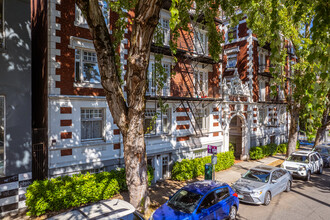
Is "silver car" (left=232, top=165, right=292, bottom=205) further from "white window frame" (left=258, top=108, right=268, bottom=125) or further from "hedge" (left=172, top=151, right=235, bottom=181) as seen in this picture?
"white window frame" (left=258, top=108, right=268, bottom=125)

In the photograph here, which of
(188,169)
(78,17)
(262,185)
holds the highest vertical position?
(78,17)

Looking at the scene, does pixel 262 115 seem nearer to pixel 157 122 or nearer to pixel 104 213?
pixel 157 122

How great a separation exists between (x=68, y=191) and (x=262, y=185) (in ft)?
30.3

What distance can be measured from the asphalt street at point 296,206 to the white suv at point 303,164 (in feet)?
3.73

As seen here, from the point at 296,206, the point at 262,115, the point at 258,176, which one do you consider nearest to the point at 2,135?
the point at 258,176

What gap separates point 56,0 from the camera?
32.9 ft

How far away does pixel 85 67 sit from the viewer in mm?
11078

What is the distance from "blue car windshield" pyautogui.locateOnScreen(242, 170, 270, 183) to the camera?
11105mm

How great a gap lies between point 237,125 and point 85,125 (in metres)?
16.0

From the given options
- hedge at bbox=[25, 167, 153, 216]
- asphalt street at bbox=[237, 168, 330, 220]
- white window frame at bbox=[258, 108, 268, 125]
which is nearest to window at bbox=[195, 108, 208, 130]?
asphalt street at bbox=[237, 168, 330, 220]

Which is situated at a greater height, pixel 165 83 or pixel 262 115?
pixel 165 83

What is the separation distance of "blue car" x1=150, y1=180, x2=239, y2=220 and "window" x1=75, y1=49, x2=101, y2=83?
7321 millimetres

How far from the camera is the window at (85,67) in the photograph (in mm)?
10852

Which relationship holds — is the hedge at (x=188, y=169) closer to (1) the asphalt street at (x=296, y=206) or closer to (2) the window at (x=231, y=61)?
(1) the asphalt street at (x=296, y=206)
